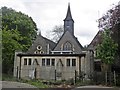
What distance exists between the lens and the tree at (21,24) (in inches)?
1965

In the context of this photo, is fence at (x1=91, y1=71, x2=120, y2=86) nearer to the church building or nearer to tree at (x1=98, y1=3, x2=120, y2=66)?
tree at (x1=98, y1=3, x2=120, y2=66)

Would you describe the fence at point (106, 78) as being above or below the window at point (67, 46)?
below

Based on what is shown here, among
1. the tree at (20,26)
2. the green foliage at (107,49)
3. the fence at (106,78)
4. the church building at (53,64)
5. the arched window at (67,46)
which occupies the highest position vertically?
the tree at (20,26)

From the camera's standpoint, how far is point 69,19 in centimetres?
5941

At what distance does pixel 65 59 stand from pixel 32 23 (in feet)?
59.1

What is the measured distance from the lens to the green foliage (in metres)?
26.5

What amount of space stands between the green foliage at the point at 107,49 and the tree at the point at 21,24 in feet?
74.2

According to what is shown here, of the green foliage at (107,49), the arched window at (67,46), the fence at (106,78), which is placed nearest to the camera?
the fence at (106,78)

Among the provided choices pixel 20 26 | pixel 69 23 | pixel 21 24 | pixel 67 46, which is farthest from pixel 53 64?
pixel 69 23

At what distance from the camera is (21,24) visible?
51000mm

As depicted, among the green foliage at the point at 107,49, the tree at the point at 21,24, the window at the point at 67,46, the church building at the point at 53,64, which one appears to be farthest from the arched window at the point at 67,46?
the green foliage at the point at 107,49

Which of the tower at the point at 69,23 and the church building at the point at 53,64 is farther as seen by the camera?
the tower at the point at 69,23

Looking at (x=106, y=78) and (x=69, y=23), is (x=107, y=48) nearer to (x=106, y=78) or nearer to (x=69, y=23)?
(x=106, y=78)

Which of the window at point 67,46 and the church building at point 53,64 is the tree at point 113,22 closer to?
the church building at point 53,64
